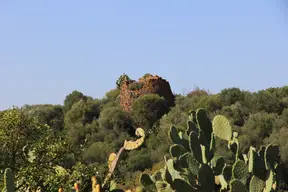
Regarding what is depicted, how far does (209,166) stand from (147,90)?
2816 centimetres

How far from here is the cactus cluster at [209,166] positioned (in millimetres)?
5504

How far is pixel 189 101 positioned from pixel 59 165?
24.8 m

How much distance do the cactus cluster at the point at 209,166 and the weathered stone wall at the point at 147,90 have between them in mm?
27022

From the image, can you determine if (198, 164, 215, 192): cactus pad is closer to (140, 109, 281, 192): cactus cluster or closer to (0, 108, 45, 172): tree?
(140, 109, 281, 192): cactus cluster

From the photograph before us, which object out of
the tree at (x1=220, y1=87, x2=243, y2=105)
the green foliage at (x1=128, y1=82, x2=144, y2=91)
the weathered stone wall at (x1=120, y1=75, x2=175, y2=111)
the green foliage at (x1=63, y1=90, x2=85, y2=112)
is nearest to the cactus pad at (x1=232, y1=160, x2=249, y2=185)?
the tree at (x1=220, y1=87, x2=243, y2=105)

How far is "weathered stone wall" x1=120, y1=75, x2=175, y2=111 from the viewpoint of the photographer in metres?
33.8

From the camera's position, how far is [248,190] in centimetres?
577

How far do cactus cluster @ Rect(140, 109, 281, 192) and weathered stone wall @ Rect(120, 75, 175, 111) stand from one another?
88.7ft

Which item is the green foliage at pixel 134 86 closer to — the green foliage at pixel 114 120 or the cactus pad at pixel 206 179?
the green foliage at pixel 114 120

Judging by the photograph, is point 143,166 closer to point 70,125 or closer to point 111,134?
point 111,134

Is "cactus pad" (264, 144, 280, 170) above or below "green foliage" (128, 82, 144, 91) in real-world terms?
below

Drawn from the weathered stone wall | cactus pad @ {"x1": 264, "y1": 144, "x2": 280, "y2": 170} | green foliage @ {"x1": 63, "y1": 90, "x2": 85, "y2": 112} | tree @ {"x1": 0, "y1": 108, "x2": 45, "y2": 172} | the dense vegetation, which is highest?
green foliage @ {"x1": 63, "y1": 90, "x2": 85, "y2": 112}

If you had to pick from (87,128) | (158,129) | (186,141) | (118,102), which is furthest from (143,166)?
(186,141)

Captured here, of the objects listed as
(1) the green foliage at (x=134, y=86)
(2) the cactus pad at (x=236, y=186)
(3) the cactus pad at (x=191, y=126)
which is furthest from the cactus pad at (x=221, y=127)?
(1) the green foliage at (x=134, y=86)
